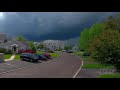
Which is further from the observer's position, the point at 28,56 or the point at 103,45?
the point at 103,45

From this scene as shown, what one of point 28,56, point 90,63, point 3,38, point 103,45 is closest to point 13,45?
point 3,38

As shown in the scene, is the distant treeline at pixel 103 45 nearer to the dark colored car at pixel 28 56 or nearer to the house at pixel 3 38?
the dark colored car at pixel 28 56

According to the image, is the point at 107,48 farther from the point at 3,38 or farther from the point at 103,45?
the point at 3,38

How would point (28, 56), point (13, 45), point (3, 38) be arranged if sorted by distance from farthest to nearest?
point (28, 56) → point (13, 45) → point (3, 38)

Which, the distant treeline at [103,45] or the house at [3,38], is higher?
the house at [3,38]

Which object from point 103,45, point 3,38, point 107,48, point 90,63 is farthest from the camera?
point 90,63

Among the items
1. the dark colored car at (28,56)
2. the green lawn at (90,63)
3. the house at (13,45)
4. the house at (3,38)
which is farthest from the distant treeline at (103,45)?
the house at (3,38)

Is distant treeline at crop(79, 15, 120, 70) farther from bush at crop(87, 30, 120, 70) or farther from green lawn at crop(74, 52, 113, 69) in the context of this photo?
green lawn at crop(74, 52, 113, 69)

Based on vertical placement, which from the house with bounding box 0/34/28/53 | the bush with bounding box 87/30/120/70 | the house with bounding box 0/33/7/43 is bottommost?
the bush with bounding box 87/30/120/70

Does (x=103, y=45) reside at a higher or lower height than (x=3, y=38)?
lower

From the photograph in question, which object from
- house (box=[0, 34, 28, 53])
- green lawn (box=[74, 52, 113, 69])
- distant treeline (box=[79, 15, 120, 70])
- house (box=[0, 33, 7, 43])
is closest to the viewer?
house (box=[0, 33, 7, 43])

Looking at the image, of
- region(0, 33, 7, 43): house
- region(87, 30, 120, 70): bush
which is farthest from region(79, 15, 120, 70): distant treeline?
region(0, 33, 7, 43): house
